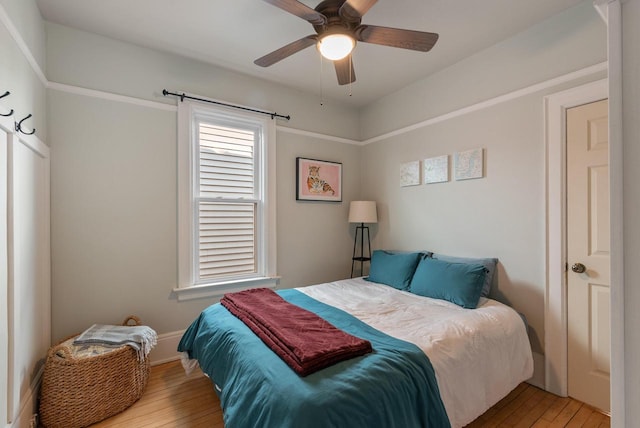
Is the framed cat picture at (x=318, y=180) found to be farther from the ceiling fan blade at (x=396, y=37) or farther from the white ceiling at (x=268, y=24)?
the ceiling fan blade at (x=396, y=37)

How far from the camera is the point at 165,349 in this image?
2.71 m

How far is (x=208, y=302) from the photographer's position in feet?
9.70

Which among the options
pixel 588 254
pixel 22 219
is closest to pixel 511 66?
pixel 588 254

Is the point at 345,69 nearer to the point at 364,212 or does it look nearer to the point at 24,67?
the point at 364,212

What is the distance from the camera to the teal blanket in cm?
121

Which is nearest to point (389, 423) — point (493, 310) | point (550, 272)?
point (493, 310)

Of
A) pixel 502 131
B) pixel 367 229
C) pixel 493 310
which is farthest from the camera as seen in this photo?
pixel 367 229

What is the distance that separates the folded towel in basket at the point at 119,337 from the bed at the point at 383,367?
271mm

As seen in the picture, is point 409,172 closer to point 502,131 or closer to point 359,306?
point 502,131

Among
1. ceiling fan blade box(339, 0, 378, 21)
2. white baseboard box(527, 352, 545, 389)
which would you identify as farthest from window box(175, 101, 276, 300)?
white baseboard box(527, 352, 545, 389)

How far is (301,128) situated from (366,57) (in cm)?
107

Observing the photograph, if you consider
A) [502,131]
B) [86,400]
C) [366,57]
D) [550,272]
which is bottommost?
[86,400]

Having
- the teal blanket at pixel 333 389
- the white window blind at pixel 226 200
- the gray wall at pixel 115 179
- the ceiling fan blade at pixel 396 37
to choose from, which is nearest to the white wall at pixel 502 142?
the ceiling fan blade at pixel 396 37

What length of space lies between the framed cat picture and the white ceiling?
3.41ft
